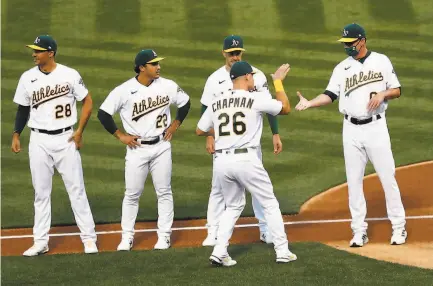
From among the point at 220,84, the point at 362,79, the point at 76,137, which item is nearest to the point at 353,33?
the point at 362,79

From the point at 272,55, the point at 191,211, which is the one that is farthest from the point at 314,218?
the point at 272,55

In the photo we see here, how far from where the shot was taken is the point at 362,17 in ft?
64.3

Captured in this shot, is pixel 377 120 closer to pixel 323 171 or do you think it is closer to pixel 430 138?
pixel 323 171

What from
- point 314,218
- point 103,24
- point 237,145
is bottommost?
point 314,218

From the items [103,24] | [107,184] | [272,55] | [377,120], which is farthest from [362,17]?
[377,120]

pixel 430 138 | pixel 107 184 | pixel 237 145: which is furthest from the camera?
pixel 430 138

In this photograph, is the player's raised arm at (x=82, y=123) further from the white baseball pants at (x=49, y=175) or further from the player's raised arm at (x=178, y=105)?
the player's raised arm at (x=178, y=105)

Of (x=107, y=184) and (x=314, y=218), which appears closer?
(x=314, y=218)

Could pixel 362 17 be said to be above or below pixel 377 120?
above

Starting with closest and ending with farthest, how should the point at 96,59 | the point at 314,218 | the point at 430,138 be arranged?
the point at 314,218 → the point at 430,138 → the point at 96,59

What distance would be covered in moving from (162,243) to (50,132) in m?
1.54

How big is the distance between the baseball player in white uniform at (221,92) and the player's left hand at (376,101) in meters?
0.93

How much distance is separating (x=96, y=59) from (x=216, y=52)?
204cm

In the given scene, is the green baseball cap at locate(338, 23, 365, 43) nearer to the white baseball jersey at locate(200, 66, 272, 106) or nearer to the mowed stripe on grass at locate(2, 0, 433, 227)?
the white baseball jersey at locate(200, 66, 272, 106)
